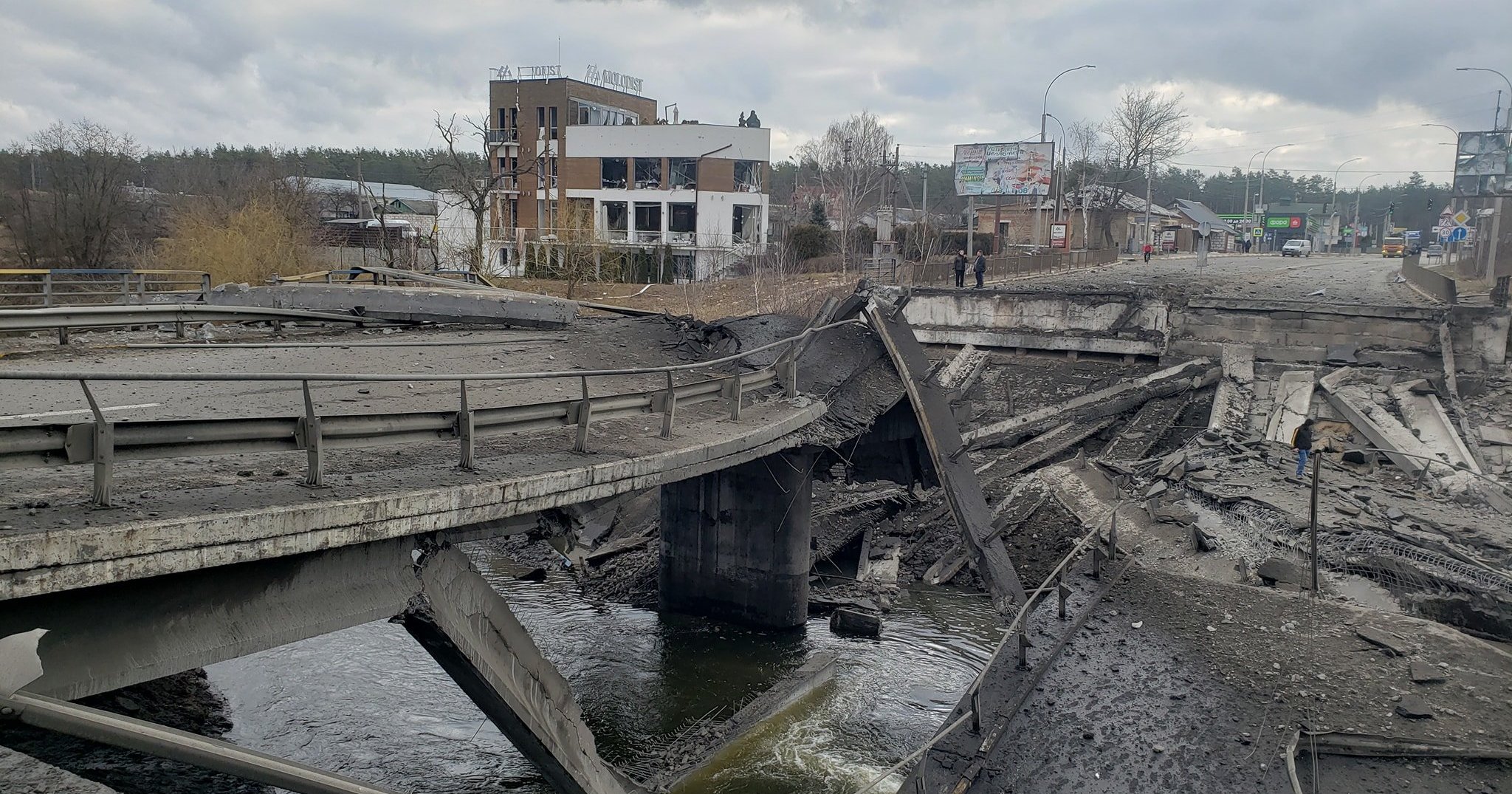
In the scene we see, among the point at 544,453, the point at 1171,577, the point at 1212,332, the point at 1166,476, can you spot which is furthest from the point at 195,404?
the point at 1212,332

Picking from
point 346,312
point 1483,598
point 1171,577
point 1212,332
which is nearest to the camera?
point 1483,598

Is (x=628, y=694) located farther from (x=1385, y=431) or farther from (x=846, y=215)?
(x=846, y=215)

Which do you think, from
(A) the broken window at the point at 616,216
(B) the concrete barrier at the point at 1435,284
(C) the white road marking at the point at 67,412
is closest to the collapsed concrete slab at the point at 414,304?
(C) the white road marking at the point at 67,412

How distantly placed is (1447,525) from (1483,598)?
3.25m

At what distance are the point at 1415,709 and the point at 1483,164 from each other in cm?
4733

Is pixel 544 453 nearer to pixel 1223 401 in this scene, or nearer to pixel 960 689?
pixel 960 689

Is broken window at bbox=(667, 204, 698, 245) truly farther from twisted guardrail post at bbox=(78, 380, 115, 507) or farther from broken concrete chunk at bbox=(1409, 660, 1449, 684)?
twisted guardrail post at bbox=(78, 380, 115, 507)

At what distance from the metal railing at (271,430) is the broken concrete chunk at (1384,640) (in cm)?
837

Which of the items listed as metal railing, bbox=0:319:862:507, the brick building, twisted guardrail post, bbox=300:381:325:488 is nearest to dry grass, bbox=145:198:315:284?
the brick building

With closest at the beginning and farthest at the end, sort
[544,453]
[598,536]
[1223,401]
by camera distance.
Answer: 1. [544,453]
2. [598,536]
3. [1223,401]

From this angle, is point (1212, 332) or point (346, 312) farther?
point (1212, 332)

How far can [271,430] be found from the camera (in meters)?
6.33

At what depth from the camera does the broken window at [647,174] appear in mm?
56281

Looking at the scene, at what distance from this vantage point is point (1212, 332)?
94.8ft
